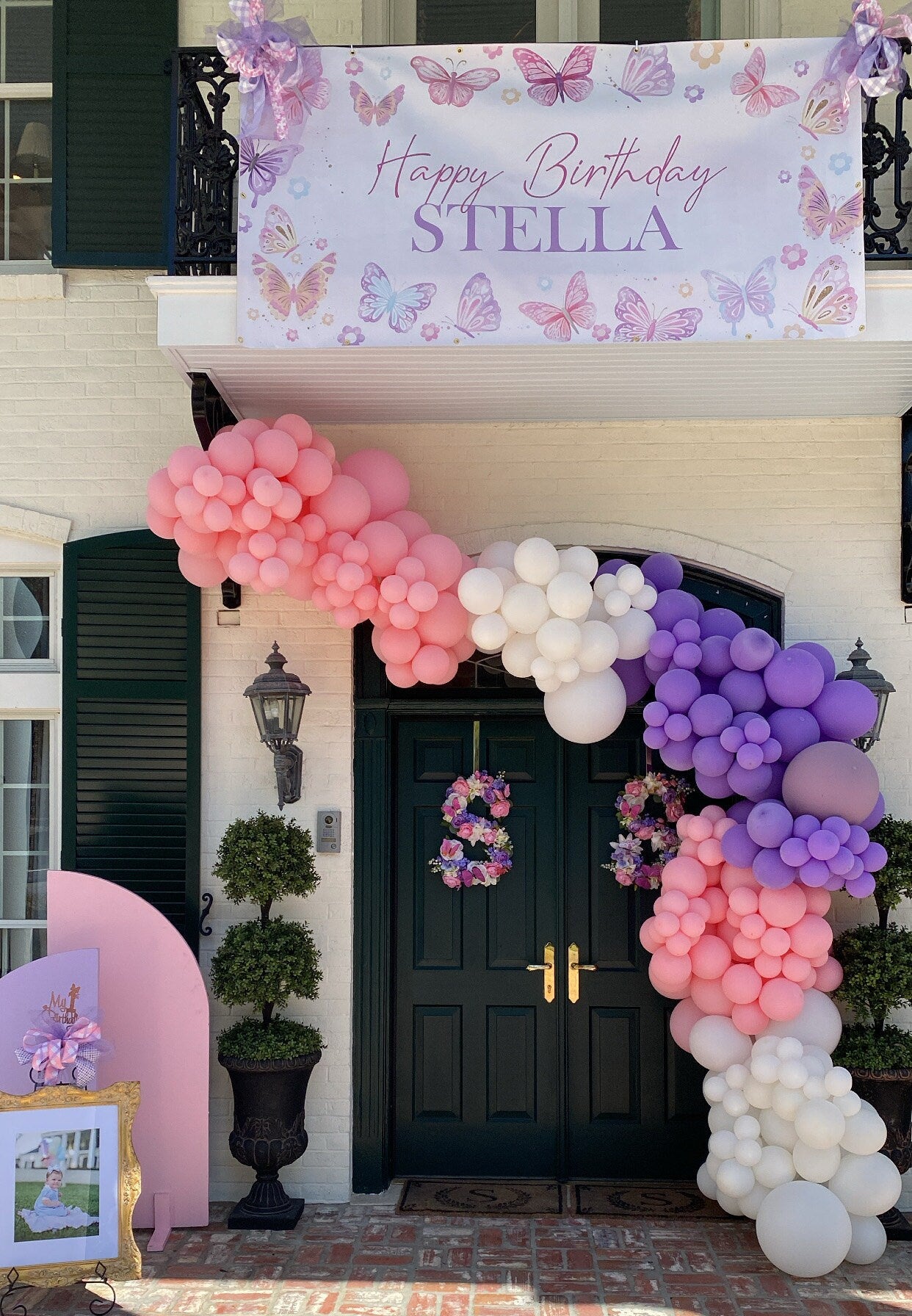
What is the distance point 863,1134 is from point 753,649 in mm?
1855

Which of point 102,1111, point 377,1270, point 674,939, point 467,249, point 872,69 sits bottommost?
point 377,1270

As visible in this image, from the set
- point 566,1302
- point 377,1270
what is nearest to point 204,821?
point 377,1270

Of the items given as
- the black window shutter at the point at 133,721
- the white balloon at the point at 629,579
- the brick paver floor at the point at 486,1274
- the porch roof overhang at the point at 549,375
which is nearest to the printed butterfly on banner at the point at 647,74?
the porch roof overhang at the point at 549,375

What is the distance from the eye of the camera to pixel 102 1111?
4.67 meters

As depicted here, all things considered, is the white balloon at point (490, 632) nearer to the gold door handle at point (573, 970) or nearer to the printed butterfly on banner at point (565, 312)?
the printed butterfly on banner at point (565, 312)

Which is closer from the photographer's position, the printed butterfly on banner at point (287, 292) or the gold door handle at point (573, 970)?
the printed butterfly on banner at point (287, 292)

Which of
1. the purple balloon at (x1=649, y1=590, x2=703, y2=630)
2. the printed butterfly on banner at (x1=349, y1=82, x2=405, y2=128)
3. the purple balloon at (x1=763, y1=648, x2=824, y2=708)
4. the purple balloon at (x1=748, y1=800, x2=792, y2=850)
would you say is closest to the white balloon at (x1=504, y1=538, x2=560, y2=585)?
the purple balloon at (x1=649, y1=590, x2=703, y2=630)

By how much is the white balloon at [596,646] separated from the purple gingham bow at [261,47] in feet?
7.59

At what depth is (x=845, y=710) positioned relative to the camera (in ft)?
16.0

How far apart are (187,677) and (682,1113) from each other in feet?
9.85

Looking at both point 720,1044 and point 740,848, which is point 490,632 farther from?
point 720,1044

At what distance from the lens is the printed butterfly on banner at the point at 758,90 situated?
4824mm

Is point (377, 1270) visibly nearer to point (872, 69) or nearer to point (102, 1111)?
point (102, 1111)

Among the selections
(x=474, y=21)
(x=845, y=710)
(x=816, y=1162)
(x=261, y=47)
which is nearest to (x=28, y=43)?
(x=261, y=47)
